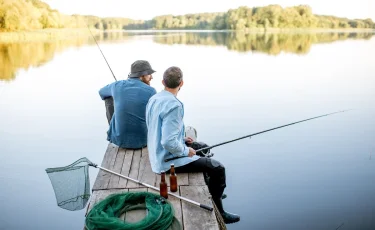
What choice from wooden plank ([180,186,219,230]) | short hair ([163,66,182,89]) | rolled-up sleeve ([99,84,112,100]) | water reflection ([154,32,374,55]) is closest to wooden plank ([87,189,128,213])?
wooden plank ([180,186,219,230])

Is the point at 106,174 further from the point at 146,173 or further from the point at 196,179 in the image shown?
the point at 196,179

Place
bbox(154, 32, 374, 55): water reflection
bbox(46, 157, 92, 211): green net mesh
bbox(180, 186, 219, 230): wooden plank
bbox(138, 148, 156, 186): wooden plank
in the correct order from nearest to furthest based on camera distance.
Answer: bbox(180, 186, 219, 230): wooden plank, bbox(46, 157, 92, 211): green net mesh, bbox(138, 148, 156, 186): wooden plank, bbox(154, 32, 374, 55): water reflection

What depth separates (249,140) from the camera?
30.7ft

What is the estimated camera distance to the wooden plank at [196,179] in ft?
13.2

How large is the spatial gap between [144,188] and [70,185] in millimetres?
736

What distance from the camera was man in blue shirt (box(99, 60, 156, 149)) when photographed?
4916mm

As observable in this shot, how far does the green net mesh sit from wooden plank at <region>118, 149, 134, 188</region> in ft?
1.18

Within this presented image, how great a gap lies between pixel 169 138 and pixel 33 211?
3484 millimetres

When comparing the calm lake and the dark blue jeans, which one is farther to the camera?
the calm lake

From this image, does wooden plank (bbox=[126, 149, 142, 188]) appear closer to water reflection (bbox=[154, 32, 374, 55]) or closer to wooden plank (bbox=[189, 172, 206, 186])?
wooden plank (bbox=[189, 172, 206, 186])

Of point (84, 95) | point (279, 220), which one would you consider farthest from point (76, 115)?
point (279, 220)

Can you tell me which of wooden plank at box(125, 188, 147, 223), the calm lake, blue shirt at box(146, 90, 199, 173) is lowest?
the calm lake

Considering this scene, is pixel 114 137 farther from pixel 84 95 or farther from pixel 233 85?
pixel 233 85

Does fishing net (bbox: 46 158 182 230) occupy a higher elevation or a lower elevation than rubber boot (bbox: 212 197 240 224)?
higher
